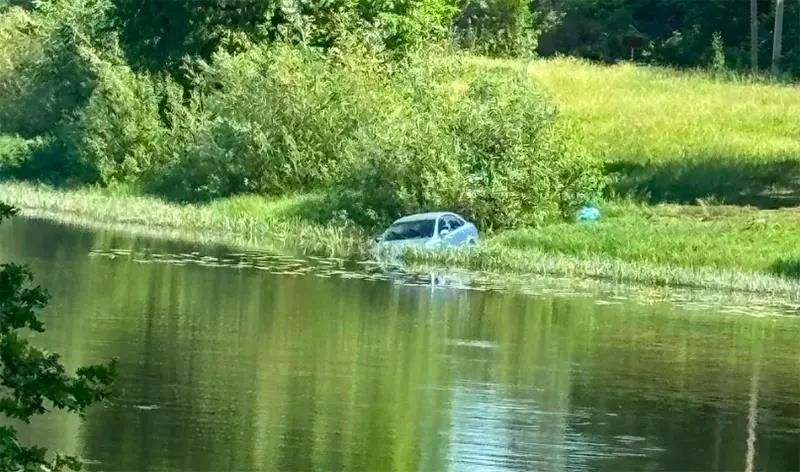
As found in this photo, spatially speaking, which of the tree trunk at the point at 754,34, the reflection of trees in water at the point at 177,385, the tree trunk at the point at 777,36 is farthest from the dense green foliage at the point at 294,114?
the reflection of trees in water at the point at 177,385

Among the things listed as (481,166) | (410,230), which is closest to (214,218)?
(481,166)

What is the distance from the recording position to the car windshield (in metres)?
37.2

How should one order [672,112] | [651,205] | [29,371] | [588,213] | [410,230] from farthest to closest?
[672,112] → [651,205] → [588,213] → [410,230] → [29,371]

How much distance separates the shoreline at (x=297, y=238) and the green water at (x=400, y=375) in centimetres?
361

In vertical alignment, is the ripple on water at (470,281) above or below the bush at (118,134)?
below

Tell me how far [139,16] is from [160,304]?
31.8 metres

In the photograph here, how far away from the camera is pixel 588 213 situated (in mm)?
41094

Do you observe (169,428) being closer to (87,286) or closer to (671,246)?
(87,286)

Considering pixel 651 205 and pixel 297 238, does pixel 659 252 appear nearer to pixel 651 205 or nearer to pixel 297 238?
pixel 651 205

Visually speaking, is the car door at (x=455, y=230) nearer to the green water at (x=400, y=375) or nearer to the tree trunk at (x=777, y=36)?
the green water at (x=400, y=375)

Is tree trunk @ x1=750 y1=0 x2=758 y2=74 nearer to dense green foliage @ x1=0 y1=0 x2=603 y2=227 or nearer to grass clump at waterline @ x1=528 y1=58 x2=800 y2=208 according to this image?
grass clump at waterline @ x1=528 y1=58 x2=800 y2=208

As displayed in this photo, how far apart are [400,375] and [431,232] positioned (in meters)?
18.2

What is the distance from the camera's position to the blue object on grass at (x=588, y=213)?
40706 millimetres

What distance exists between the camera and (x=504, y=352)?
21844 millimetres
